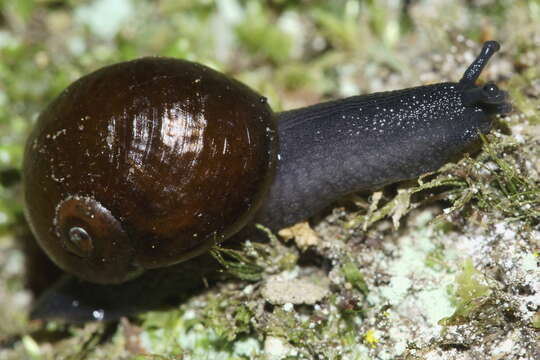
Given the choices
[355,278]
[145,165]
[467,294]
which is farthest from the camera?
[355,278]

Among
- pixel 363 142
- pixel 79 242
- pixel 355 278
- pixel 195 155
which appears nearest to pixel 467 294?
pixel 355 278

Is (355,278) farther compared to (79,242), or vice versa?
(355,278)

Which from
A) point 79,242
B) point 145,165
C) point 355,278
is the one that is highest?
point 145,165

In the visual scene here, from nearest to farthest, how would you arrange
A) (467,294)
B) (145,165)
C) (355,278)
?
(145,165), (467,294), (355,278)

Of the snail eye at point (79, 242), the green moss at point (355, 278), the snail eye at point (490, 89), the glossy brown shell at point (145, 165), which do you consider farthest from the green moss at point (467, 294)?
the snail eye at point (79, 242)

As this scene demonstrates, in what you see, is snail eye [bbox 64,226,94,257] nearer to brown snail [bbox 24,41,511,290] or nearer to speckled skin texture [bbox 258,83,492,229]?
brown snail [bbox 24,41,511,290]

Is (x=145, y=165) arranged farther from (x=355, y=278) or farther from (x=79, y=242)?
(x=355, y=278)

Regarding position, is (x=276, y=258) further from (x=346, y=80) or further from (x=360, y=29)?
(x=360, y=29)

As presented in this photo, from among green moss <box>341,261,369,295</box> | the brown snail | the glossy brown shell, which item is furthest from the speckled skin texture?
green moss <box>341,261,369,295</box>
